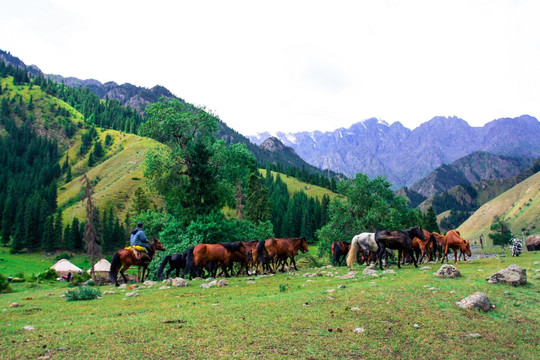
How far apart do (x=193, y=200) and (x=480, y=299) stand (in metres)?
27.8

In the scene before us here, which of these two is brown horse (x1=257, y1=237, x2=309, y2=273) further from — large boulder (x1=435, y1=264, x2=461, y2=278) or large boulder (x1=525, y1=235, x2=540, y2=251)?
large boulder (x1=525, y1=235, x2=540, y2=251)

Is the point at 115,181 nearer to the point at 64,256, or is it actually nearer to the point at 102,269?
the point at 64,256

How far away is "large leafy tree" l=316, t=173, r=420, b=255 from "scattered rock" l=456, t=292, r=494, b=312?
3028 cm

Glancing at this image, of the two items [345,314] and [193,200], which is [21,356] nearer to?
[345,314]

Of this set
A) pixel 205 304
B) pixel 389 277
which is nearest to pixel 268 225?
pixel 389 277

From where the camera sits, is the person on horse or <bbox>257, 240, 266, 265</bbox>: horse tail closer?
the person on horse

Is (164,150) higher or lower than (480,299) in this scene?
higher

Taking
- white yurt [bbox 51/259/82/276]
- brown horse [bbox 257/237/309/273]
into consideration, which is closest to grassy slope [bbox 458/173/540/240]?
brown horse [bbox 257/237/309/273]

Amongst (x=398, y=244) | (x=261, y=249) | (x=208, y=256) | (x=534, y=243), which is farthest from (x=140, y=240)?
(x=534, y=243)

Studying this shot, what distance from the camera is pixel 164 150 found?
37.2m

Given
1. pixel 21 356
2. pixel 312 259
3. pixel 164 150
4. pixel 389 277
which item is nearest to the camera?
pixel 21 356

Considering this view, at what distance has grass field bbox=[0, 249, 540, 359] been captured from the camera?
6.68 m

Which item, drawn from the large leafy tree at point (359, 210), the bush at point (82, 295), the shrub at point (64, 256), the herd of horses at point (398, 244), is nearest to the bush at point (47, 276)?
the large leafy tree at point (359, 210)

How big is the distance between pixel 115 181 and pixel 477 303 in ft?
471
